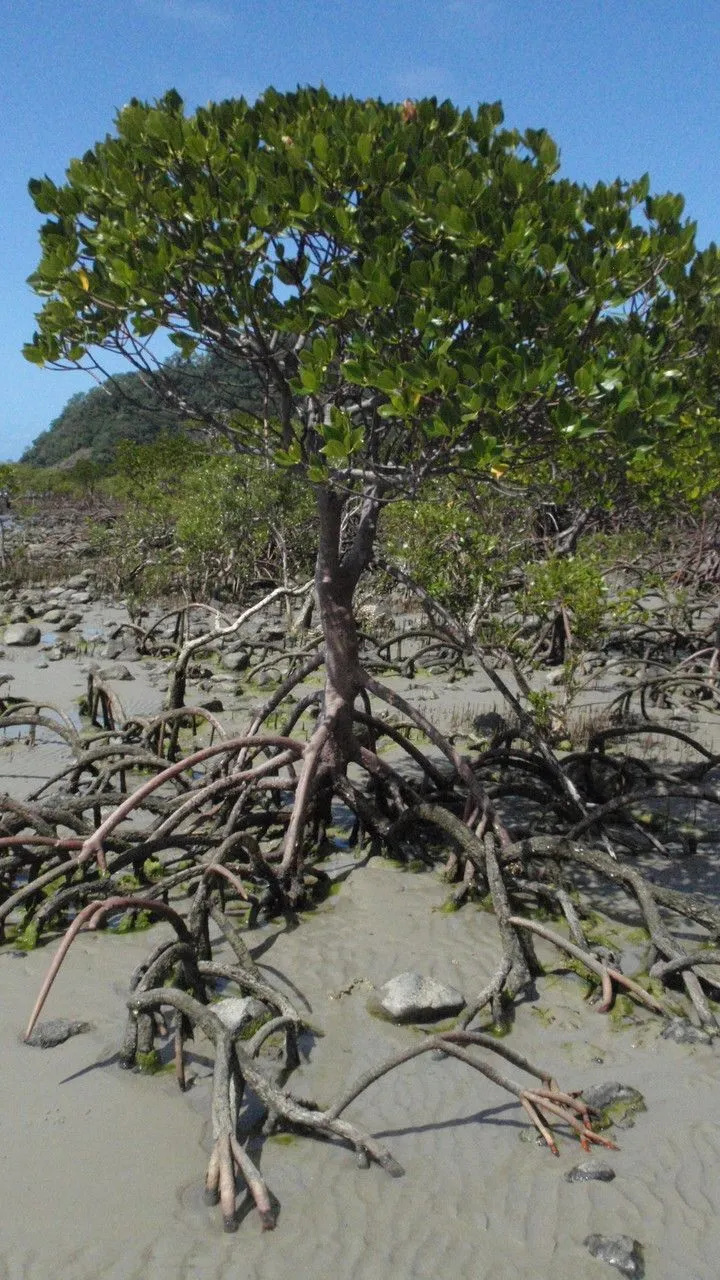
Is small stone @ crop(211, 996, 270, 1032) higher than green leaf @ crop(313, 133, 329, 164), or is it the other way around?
green leaf @ crop(313, 133, 329, 164)

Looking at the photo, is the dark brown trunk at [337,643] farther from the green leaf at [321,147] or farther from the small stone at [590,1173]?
the small stone at [590,1173]

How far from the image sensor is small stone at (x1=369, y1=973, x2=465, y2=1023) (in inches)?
185

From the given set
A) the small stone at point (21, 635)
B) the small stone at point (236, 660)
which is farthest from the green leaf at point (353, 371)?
the small stone at point (21, 635)

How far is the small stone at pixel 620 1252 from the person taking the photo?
3305 millimetres

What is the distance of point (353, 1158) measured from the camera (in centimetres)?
378

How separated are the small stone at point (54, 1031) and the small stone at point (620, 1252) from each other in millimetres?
2415

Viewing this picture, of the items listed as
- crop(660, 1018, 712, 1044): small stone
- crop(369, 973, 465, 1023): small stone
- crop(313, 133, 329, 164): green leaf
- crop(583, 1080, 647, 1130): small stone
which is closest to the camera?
crop(583, 1080, 647, 1130): small stone

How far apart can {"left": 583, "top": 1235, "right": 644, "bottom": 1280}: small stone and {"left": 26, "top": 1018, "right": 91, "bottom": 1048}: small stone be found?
95.1 inches

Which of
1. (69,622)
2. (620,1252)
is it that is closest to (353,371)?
(620,1252)

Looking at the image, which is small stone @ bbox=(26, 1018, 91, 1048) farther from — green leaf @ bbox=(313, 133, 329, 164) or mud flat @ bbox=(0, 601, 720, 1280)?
green leaf @ bbox=(313, 133, 329, 164)

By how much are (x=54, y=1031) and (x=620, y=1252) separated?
2599 mm

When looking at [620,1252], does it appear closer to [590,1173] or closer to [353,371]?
[590,1173]

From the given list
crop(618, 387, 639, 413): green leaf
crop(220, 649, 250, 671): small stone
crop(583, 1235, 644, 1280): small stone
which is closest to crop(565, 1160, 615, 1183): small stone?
crop(583, 1235, 644, 1280): small stone

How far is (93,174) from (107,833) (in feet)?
11.3
